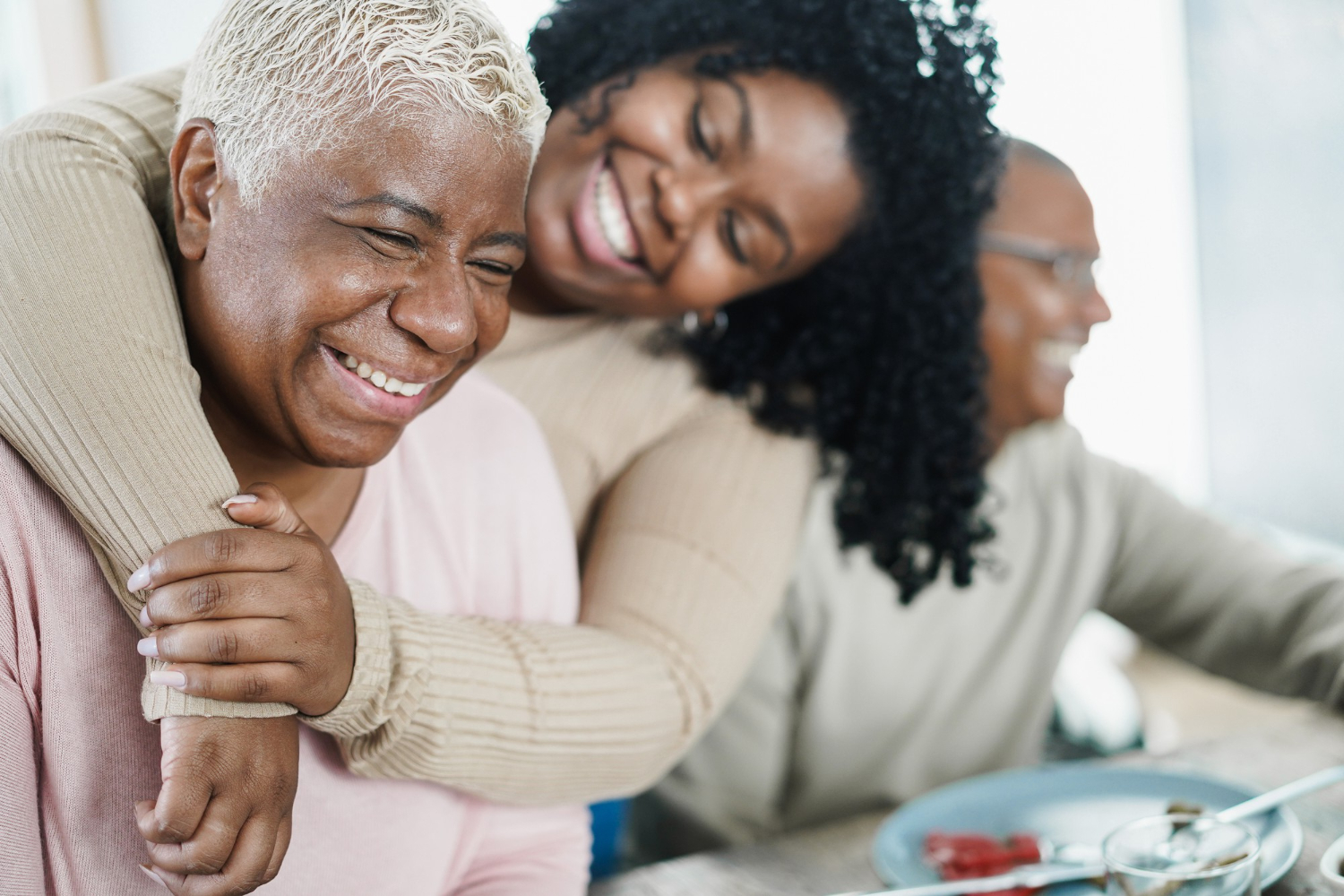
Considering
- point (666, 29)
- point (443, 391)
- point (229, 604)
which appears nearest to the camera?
point (229, 604)

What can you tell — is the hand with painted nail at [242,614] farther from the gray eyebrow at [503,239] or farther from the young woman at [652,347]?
the gray eyebrow at [503,239]

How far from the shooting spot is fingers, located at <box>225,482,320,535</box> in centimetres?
81

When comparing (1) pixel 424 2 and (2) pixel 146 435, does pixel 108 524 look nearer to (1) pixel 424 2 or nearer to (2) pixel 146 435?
(2) pixel 146 435

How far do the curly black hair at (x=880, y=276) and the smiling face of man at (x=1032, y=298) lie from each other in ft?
0.42

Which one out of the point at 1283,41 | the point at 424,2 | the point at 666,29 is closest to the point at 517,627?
the point at 424,2

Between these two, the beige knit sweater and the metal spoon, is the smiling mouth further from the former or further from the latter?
the metal spoon

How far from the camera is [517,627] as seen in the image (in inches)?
43.2

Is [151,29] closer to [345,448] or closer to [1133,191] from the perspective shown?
[345,448]

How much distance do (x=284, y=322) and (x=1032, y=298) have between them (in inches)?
47.4

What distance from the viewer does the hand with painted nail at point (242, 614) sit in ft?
2.44

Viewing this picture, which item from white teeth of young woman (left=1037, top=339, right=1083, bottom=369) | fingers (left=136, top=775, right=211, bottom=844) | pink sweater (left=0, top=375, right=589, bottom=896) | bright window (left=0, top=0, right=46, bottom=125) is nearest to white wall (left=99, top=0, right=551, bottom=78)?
bright window (left=0, top=0, right=46, bottom=125)

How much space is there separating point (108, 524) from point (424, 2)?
0.42 metres

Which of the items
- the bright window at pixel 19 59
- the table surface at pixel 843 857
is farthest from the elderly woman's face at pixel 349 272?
the bright window at pixel 19 59

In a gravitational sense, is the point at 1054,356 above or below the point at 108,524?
below
